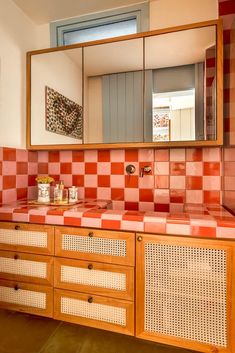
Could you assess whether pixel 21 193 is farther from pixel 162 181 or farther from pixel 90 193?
pixel 162 181

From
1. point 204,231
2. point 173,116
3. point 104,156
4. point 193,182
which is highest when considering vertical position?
point 173,116

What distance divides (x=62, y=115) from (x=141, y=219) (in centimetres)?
107

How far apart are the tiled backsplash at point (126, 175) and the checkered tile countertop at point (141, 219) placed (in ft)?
0.67

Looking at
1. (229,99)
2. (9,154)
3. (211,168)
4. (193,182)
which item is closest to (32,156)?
(9,154)

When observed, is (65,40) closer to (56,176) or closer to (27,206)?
(56,176)

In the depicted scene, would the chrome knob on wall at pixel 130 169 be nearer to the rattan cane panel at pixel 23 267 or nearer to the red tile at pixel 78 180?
the red tile at pixel 78 180

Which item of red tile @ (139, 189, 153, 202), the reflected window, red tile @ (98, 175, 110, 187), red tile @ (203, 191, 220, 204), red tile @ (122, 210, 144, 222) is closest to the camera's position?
red tile @ (122, 210, 144, 222)

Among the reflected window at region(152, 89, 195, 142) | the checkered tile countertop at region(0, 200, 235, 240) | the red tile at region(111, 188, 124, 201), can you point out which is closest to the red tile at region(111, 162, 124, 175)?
the red tile at region(111, 188, 124, 201)

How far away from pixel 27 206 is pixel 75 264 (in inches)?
20.6

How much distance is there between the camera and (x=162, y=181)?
1.69 m

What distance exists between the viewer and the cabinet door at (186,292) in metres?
1.12

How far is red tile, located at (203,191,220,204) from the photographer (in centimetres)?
160

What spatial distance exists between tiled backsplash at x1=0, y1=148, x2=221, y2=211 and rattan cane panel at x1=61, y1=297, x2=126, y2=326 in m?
0.71

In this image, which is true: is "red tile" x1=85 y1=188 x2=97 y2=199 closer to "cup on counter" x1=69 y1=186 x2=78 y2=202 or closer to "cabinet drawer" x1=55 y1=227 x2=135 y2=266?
"cup on counter" x1=69 y1=186 x2=78 y2=202
